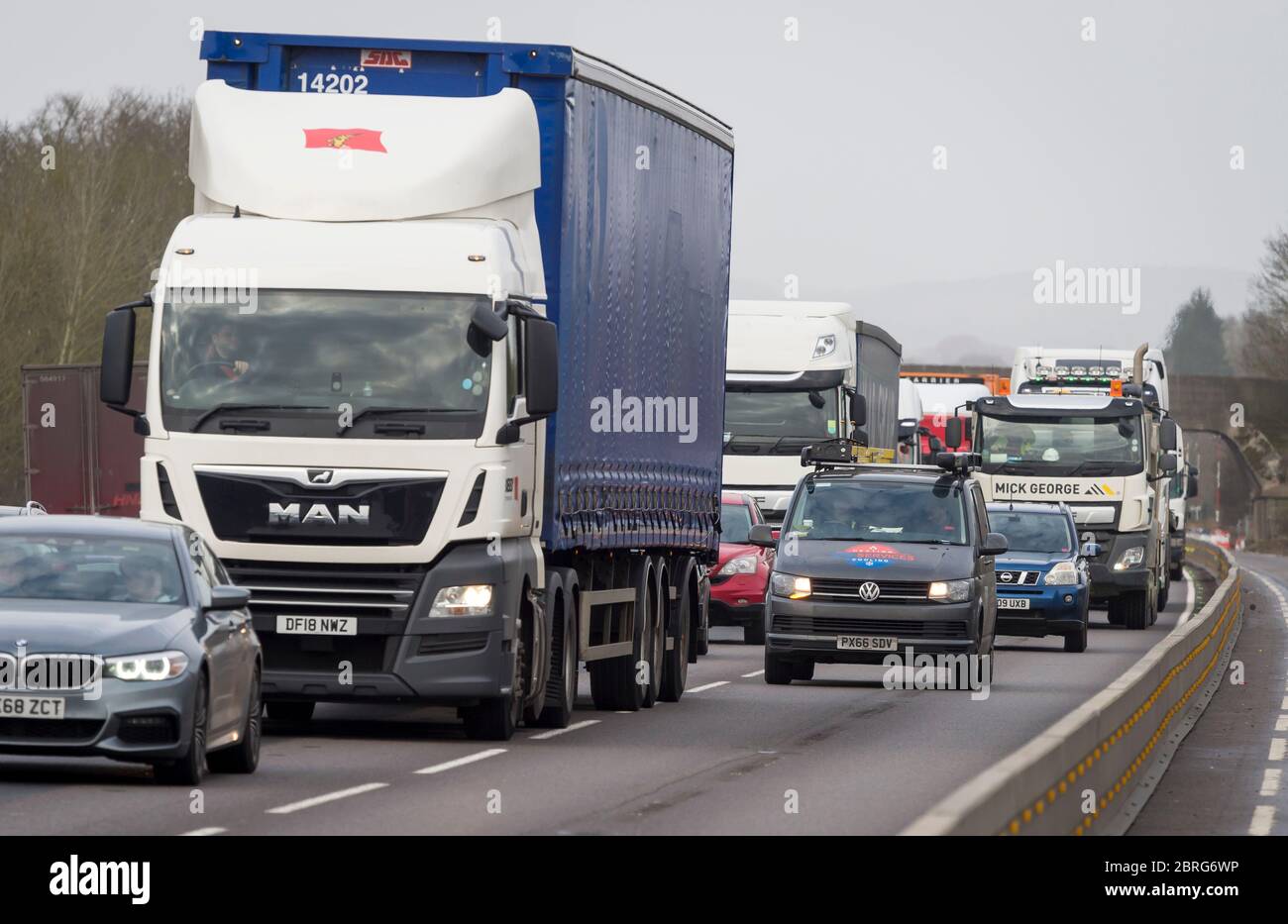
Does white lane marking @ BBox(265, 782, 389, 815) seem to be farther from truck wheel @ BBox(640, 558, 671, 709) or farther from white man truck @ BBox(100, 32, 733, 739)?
truck wheel @ BBox(640, 558, 671, 709)

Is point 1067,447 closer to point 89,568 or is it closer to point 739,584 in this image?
point 739,584

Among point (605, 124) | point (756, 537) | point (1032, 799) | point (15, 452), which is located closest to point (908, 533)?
point (756, 537)

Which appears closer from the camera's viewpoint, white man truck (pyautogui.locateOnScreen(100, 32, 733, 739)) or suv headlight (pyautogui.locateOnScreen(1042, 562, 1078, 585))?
white man truck (pyautogui.locateOnScreen(100, 32, 733, 739))

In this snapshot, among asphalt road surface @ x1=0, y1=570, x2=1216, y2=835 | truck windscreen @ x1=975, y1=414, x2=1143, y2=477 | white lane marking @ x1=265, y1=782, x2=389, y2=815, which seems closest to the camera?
asphalt road surface @ x1=0, y1=570, x2=1216, y2=835

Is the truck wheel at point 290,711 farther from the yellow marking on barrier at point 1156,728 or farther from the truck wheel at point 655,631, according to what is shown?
the yellow marking on barrier at point 1156,728

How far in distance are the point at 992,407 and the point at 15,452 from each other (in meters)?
23.2

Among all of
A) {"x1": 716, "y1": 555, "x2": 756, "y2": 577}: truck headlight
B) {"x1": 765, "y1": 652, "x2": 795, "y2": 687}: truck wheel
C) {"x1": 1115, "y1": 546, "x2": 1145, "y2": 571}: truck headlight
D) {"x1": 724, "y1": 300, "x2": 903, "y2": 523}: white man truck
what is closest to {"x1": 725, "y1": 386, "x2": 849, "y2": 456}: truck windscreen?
{"x1": 724, "y1": 300, "x2": 903, "y2": 523}: white man truck

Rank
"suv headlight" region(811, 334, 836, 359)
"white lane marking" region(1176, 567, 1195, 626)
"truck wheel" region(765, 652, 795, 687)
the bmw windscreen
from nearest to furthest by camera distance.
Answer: the bmw windscreen → "truck wheel" region(765, 652, 795, 687) → "suv headlight" region(811, 334, 836, 359) → "white lane marking" region(1176, 567, 1195, 626)

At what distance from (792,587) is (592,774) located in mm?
9312

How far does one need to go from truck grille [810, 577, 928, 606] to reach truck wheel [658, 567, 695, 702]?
1855mm

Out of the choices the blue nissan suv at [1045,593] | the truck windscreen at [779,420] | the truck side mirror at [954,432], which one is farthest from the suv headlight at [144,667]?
the truck side mirror at [954,432]

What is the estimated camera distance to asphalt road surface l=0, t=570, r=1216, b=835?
12656mm

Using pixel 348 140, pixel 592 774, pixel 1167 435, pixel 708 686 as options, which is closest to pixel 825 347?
pixel 1167 435
